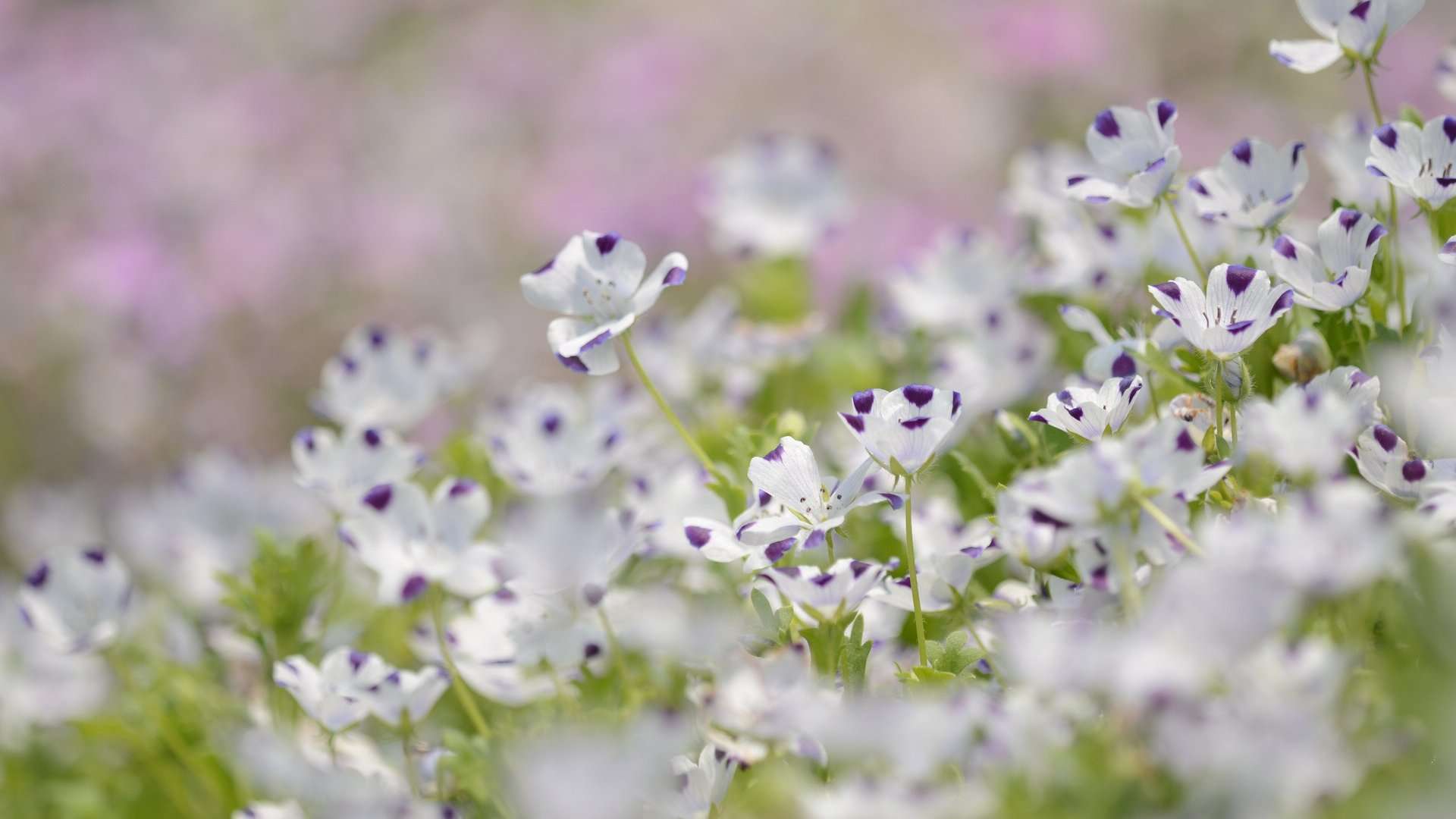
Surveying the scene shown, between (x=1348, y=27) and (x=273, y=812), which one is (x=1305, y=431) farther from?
(x=273, y=812)

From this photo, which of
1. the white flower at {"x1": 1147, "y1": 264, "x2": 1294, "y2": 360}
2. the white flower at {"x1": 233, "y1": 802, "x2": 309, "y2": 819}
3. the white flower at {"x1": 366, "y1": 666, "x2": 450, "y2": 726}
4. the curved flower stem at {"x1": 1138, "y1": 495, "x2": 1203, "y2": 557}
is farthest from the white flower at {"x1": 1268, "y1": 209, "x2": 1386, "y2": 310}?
the white flower at {"x1": 233, "y1": 802, "x2": 309, "y2": 819}

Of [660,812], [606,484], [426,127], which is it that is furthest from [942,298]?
[426,127]

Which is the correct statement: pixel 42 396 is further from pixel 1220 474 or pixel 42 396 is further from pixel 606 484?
pixel 1220 474

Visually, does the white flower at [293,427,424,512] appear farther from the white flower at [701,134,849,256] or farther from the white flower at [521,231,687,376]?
the white flower at [701,134,849,256]

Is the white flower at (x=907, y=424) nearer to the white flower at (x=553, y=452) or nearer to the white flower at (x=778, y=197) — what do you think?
the white flower at (x=553, y=452)

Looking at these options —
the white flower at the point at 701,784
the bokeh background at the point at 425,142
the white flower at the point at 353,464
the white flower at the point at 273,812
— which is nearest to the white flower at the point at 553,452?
the white flower at the point at 353,464

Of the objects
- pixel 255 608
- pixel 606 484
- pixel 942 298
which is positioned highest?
pixel 255 608
